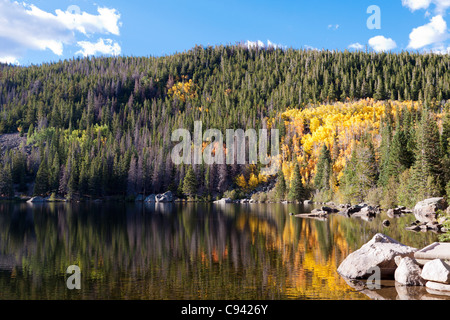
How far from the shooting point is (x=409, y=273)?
19.4m

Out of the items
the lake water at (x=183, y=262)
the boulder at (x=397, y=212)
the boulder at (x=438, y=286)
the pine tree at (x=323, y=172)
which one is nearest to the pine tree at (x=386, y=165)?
the boulder at (x=397, y=212)

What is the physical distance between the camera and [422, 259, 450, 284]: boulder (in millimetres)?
18281

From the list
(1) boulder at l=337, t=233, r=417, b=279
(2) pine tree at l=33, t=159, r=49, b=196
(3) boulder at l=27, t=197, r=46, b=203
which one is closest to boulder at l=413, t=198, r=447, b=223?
(1) boulder at l=337, t=233, r=417, b=279

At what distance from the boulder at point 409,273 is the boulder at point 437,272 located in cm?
38

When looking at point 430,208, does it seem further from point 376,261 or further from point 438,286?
point 438,286

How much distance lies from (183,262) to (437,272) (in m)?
15.8

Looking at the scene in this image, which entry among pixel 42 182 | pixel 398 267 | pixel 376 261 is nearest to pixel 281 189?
pixel 42 182

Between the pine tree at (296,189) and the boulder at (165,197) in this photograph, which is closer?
the pine tree at (296,189)

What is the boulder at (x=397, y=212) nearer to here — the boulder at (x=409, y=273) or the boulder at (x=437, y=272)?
the boulder at (x=409, y=273)

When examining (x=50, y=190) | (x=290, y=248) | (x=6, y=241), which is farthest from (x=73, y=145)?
(x=290, y=248)

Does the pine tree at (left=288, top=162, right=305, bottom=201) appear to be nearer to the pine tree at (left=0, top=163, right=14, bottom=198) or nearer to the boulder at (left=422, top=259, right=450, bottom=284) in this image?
the pine tree at (left=0, top=163, right=14, bottom=198)

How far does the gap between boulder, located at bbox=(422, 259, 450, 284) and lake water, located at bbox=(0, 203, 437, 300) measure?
3.93 m

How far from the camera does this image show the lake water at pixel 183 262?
19.0 m
